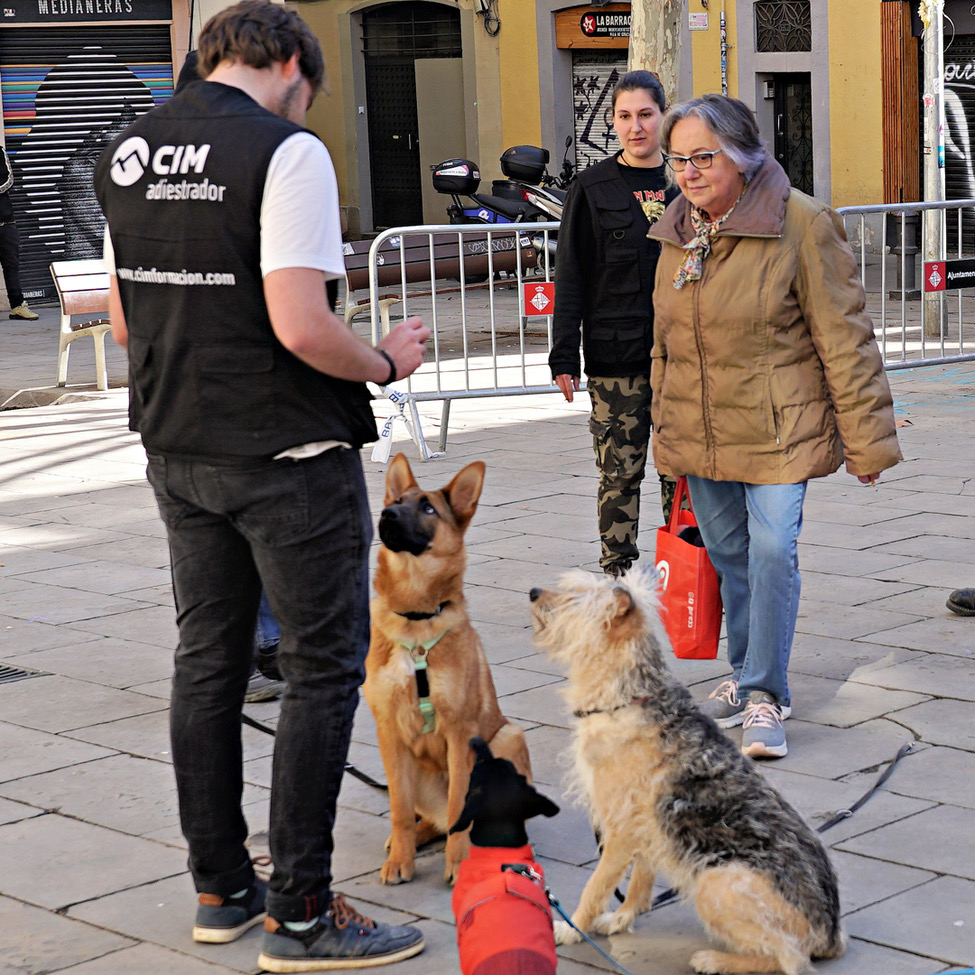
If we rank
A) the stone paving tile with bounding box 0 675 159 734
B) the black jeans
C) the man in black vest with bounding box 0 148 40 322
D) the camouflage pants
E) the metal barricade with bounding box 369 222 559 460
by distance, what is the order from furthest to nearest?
the black jeans < the man in black vest with bounding box 0 148 40 322 < the metal barricade with bounding box 369 222 559 460 < the camouflage pants < the stone paving tile with bounding box 0 675 159 734

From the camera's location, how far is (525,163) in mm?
18484

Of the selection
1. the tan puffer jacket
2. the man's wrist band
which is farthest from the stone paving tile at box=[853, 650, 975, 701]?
the man's wrist band

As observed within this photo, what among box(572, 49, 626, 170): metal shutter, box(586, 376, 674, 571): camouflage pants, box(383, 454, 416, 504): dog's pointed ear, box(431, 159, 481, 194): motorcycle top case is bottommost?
box(586, 376, 674, 571): camouflage pants

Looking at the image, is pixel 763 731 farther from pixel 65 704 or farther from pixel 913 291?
pixel 913 291

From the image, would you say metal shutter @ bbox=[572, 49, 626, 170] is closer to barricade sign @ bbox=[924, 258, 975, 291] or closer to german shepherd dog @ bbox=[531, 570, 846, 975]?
barricade sign @ bbox=[924, 258, 975, 291]

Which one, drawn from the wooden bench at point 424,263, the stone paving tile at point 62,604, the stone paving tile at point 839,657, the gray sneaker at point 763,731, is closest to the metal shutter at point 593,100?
the wooden bench at point 424,263

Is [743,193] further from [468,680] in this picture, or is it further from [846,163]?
[846,163]

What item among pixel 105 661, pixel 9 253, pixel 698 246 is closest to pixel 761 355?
pixel 698 246

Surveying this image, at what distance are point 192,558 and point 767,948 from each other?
1477 mm

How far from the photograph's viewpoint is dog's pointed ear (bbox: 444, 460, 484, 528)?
3.79 m

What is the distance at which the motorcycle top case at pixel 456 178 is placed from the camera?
19641mm

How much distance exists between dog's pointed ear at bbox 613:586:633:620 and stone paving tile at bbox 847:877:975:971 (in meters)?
0.89

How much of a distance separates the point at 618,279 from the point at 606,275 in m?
0.05

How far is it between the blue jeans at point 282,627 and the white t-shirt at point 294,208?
1.42 ft
